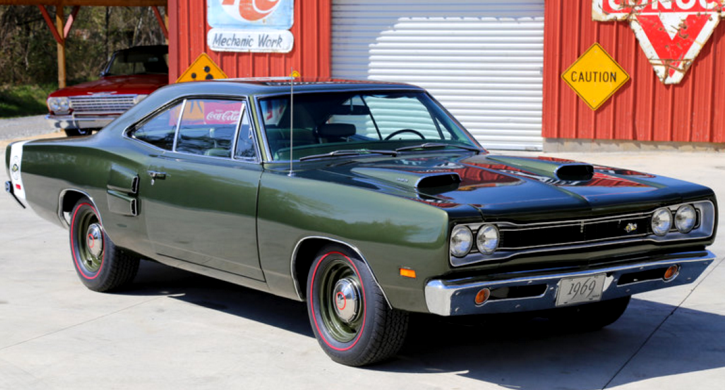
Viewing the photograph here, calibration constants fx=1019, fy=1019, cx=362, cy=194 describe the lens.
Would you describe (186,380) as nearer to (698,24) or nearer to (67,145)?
(67,145)

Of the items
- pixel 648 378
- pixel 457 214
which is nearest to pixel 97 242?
pixel 457 214

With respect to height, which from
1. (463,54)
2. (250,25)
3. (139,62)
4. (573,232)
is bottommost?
(573,232)

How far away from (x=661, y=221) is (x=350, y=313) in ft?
5.28

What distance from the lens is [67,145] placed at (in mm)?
7004

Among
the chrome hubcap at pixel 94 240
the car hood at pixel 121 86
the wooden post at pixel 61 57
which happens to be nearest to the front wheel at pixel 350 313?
the chrome hubcap at pixel 94 240

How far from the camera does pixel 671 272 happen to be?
16.6 ft

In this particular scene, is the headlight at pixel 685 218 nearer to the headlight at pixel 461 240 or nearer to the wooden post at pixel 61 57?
the headlight at pixel 461 240

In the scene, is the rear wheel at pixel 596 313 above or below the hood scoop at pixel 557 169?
below

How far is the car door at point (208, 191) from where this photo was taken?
5488 mm

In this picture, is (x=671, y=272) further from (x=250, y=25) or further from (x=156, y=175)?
(x=250, y=25)

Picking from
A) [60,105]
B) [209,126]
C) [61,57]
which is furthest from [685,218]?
[61,57]

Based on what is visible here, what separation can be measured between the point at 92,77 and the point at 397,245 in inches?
1509

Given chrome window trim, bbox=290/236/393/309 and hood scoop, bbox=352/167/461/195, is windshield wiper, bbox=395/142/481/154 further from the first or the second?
chrome window trim, bbox=290/236/393/309

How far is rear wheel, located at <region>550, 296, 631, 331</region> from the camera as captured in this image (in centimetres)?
566
